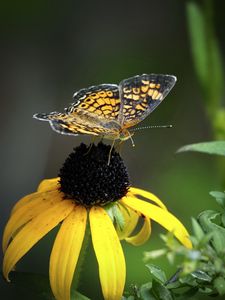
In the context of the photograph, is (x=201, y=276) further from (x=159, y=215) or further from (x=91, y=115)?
(x=91, y=115)

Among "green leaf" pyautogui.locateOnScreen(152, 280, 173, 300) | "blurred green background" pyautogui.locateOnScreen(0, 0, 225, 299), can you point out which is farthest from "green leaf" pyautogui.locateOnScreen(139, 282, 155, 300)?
"blurred green background" pyautogui.locateOnScreen(0, 0, 225, 299)

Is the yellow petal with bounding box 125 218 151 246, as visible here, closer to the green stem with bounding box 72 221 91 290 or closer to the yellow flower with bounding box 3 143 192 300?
the yellow flower with bounding box 3 143 192 300

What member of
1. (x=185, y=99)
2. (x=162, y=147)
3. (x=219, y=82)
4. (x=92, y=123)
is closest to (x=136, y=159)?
(x=162, y=147)

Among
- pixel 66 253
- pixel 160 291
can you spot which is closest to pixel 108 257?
pixel 66 253

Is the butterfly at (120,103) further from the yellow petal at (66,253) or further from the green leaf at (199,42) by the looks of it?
the green leaf at (199,42)

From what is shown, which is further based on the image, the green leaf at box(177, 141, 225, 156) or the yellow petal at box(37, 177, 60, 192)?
the yellow petal at box(37, 177, 60, 192)

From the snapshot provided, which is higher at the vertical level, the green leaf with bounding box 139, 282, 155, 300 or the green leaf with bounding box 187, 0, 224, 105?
the green leaf with bounding box 187, 0, 224, 105
